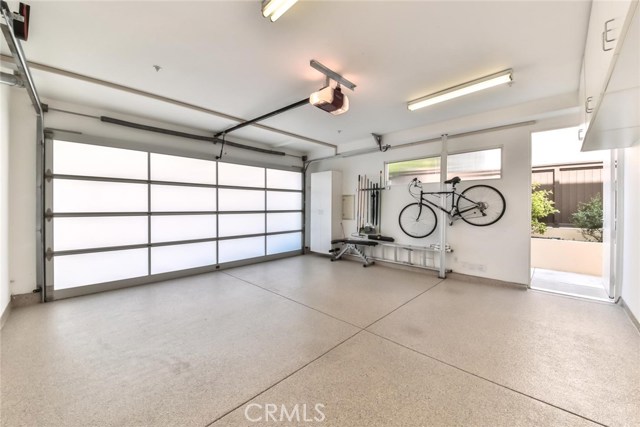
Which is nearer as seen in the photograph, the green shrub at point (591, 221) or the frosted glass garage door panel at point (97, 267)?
the frosted glass garage door panel at point (97, 267)

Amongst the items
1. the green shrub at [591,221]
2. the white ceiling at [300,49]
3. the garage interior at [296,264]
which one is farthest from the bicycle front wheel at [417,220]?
the green shrub at [591,221]

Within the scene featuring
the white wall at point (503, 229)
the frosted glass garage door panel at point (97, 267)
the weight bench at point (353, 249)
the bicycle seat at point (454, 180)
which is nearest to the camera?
the frosted glass garage door panel at point (97, 267)

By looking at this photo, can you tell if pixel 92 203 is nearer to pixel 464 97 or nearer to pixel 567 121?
pixel 464 97

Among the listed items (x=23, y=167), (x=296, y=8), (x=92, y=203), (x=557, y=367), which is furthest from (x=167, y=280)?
(x=557, y=367)

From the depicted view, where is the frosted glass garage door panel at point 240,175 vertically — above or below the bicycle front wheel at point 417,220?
above

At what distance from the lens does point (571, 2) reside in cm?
187

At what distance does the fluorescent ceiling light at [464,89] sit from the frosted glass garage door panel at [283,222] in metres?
4.08

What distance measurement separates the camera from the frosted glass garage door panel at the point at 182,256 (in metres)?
4.37

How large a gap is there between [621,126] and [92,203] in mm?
6677

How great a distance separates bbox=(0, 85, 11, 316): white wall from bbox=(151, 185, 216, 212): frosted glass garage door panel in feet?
5.34

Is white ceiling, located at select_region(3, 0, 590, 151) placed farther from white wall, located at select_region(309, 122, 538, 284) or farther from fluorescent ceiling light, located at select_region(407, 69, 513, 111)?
white wall, located at select_region(309, 122, 538, 284)

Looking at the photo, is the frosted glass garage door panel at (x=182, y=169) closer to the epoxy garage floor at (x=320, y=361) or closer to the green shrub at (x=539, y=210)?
the epoxy garage floor at (x=320, y=361)

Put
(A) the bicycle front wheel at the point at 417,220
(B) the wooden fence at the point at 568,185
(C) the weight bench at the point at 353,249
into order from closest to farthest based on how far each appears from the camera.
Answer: (A) the bicycle front wheel at the point at 417,220
(C) the weight bench at the point at 353,249
(B) the wooden fence at the point at 568,185

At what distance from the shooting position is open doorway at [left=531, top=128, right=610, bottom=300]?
4301 mm
